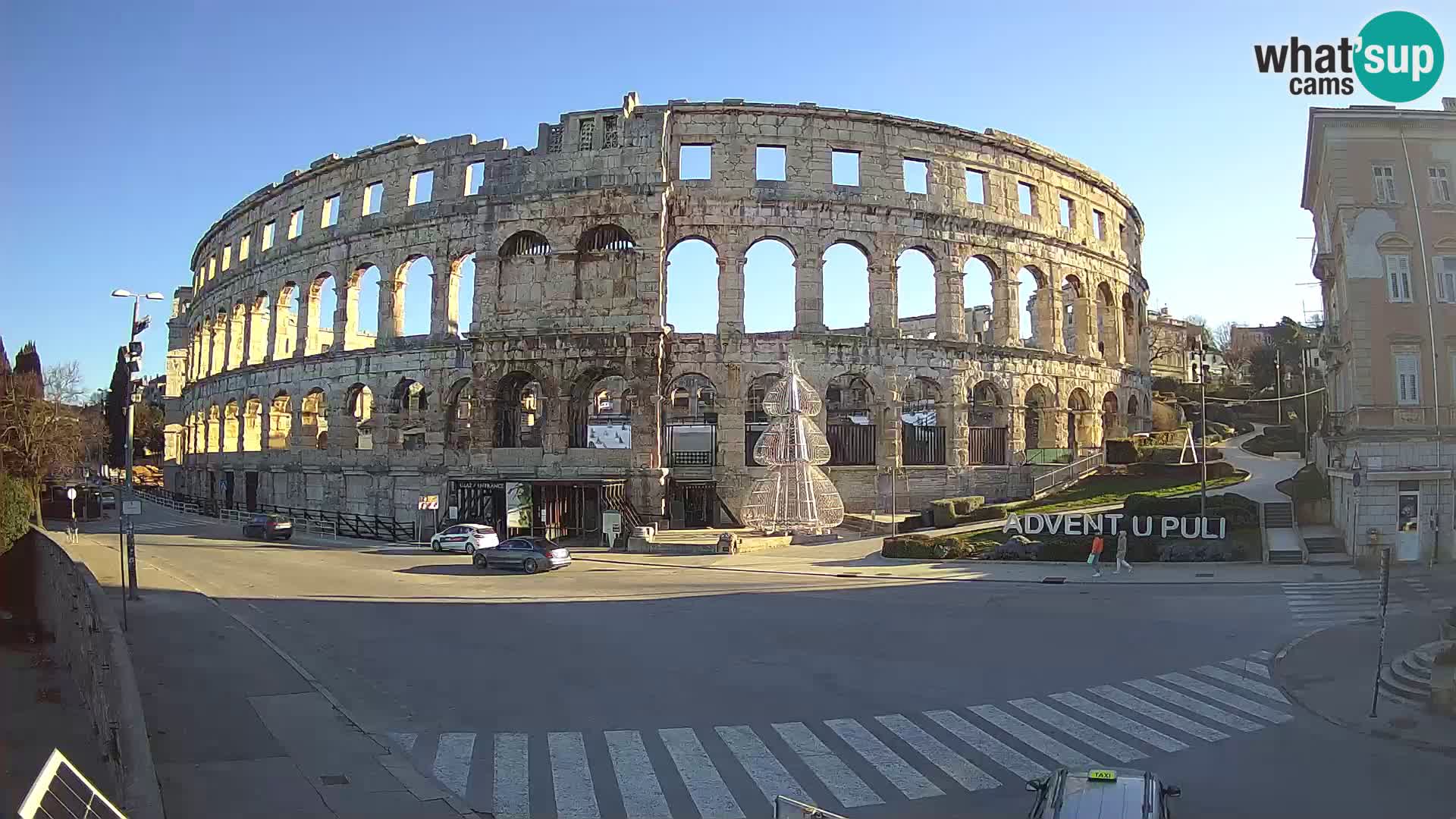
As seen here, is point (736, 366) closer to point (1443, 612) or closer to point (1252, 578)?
point (1252, 578)

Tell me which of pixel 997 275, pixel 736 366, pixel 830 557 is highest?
pixel 997 275

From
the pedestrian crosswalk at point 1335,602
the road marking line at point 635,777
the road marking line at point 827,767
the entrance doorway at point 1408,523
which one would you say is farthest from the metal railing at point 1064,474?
the road marking line at point 635,777

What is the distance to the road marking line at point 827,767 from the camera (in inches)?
371

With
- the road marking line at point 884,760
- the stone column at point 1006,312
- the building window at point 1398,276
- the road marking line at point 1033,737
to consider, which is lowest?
the road marking line at point 1033,737

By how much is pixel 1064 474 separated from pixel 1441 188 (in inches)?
768

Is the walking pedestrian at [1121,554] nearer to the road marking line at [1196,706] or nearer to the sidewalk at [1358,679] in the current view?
the sidewalk at [1358,679]

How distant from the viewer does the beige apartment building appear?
1007 inches

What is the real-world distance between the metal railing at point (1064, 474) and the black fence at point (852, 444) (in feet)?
25.4

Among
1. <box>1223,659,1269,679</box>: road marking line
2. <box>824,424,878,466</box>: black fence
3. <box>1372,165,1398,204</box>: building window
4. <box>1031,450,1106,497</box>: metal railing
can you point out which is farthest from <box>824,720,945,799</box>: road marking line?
<box>824,424,878,466</box>: black fence

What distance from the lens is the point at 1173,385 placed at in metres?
66.4

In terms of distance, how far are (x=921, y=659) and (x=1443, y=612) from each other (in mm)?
12373

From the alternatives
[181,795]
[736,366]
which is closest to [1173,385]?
[736,366]

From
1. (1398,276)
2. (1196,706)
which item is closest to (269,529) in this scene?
(1196,706)

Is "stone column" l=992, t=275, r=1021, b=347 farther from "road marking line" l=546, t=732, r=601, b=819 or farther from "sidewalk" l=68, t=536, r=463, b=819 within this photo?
"road marking line" l=546, t=732, r=601, b=819
